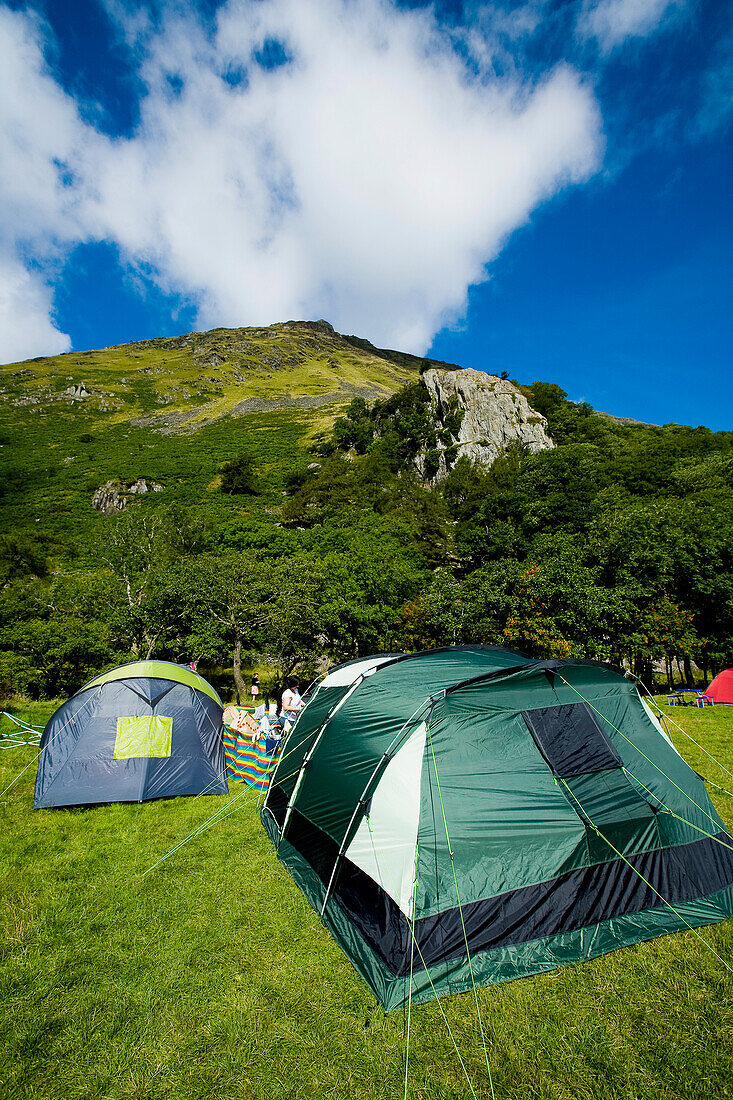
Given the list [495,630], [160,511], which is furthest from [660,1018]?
[160,511]

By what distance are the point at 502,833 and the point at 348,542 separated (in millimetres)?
30762

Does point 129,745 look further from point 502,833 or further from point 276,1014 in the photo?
point 502,833

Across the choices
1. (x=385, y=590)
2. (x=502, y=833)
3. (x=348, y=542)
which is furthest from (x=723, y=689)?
(x=348, y=542)

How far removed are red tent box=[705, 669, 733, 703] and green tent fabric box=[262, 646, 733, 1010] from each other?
15.3 metres

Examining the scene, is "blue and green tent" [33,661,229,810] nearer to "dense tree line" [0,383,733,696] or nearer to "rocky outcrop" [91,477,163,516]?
"dense tree line" [0,383,733,696]

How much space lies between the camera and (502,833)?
483 cm

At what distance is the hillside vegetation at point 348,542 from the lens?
21781 millimetres

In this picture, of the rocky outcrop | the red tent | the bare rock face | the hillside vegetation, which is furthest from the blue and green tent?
the rocky outcrop

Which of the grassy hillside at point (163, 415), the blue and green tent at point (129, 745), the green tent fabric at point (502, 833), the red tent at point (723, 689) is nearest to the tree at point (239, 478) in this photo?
the grassy hillside at point (163, 415)

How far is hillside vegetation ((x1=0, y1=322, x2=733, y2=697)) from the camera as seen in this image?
2178 cm

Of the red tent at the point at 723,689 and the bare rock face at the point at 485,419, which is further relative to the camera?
the bare rock face at the point at 485,419

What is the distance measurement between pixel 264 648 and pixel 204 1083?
19606 millimetres

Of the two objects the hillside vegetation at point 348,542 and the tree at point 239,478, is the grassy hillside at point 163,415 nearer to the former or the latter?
the hillside vegetation at point 348,542

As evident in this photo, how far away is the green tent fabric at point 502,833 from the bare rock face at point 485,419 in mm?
48490
